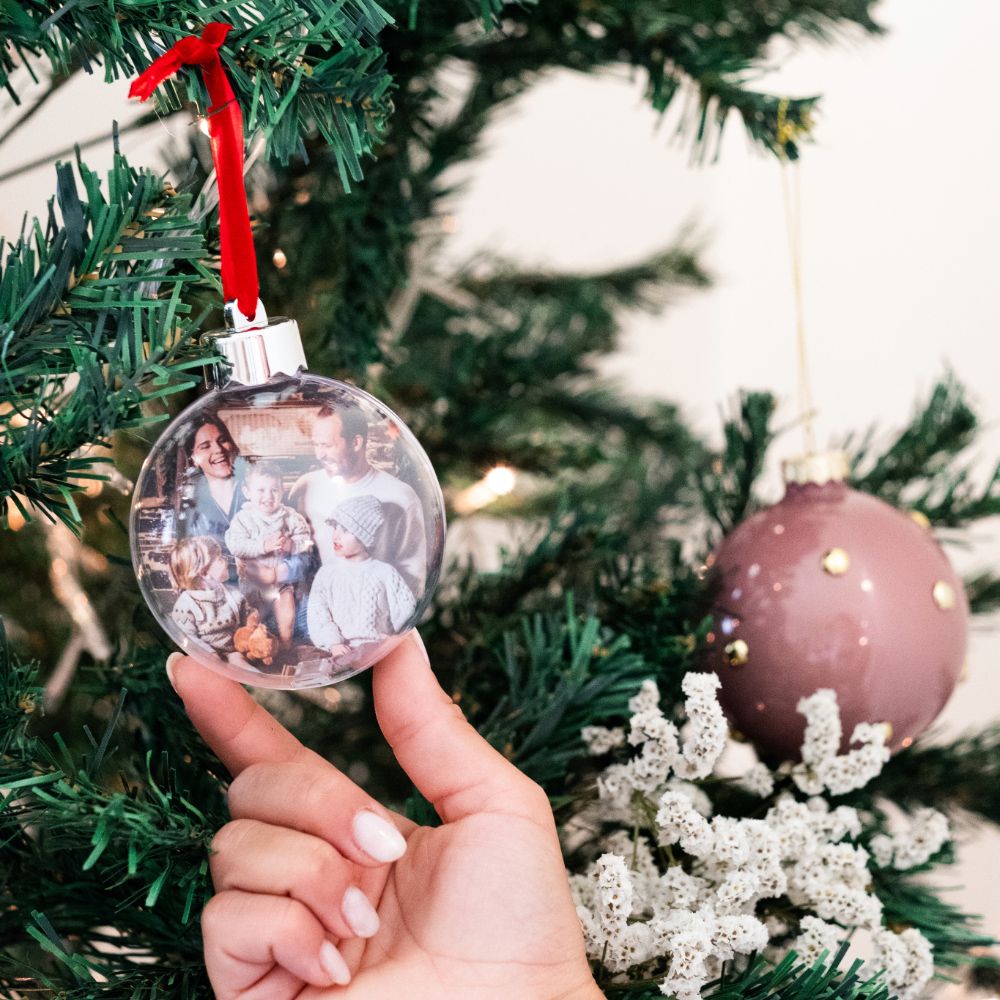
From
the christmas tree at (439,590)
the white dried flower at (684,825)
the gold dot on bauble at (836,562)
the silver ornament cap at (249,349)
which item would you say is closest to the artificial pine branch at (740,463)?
the christmas tree at (439,590)

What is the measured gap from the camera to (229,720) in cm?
42

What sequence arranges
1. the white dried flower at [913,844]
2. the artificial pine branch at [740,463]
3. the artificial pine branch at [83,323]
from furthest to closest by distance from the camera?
the artificial pine branch at [740,463] → the white dried flower at [913,844] → the artificial pine branch at [83,323]

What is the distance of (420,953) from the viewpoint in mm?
410

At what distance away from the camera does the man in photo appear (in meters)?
0.34

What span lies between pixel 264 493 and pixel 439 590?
0.27 meters

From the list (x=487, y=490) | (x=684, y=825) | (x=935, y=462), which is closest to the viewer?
(x=684, y=825)

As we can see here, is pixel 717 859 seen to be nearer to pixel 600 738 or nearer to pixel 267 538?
pixel 600 738

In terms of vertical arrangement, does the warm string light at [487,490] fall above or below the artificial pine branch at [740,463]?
below

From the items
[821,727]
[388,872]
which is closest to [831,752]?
[821,727]

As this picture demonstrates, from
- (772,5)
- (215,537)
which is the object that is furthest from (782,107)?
(215,537)

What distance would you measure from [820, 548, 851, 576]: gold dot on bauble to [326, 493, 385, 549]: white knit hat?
273 millimetres

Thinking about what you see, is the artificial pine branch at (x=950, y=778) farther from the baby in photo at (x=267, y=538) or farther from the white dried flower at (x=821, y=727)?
the baby in photo at (x=267, y=538)

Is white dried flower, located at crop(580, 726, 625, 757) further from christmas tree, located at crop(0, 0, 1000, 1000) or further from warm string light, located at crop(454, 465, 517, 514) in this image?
warm string light, located at crop(454, 465, 517, 514)

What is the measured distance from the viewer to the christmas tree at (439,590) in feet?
1.08
